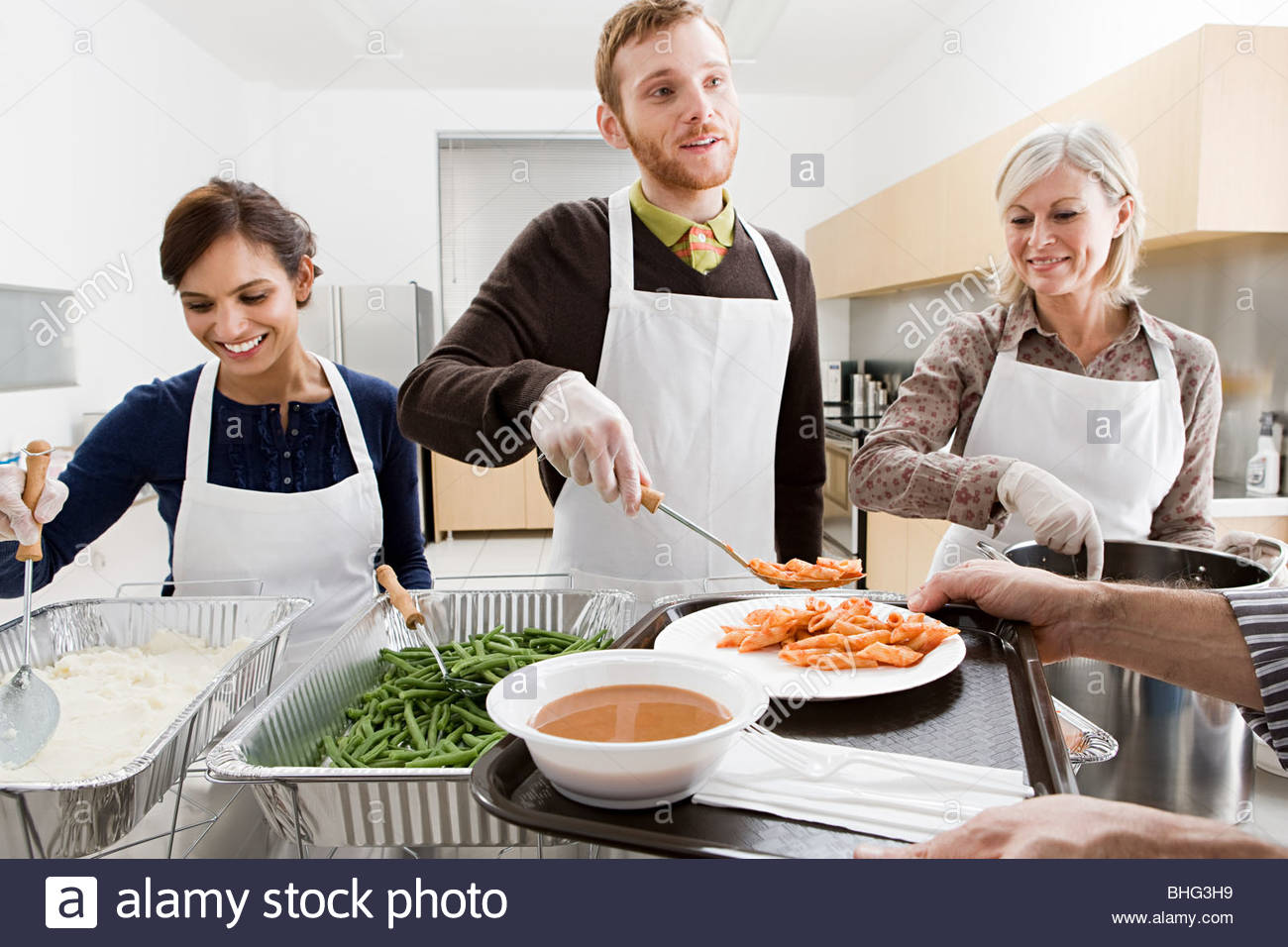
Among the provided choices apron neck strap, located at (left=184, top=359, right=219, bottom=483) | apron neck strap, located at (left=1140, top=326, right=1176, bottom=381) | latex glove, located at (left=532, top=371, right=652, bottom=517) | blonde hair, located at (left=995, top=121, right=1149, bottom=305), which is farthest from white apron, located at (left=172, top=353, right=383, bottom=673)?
apron neck strap, located at (left=1140, top=326, right=1176, bottom=381)

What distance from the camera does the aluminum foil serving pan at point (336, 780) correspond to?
771 millimetres

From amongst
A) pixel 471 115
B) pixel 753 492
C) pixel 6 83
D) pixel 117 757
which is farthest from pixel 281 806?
pixel 471 115

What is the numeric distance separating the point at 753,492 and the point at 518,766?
1.14 meters

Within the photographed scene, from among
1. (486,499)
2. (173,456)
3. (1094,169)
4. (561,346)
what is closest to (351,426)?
(173,456)

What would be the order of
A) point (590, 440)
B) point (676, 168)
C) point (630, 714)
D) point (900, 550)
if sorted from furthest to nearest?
point (900, 550)
point (676, 168)
point (590, 440)
point (630, 714)

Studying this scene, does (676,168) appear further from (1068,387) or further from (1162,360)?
(1162,360)

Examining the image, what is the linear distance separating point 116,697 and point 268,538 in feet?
1.74

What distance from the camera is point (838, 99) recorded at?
620 centimetres

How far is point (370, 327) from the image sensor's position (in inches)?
224

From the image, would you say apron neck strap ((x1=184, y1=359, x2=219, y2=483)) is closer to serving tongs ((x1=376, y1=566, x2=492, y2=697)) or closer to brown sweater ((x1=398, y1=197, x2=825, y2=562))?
brown sweater ((x1=398, y1=197, x2=825, y2=562))

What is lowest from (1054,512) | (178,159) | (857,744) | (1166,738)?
(1166,738)

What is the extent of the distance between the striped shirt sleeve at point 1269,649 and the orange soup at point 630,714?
0.63 metres

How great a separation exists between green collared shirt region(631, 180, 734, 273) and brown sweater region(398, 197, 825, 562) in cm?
2

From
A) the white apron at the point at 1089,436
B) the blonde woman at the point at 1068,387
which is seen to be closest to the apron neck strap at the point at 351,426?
the blonde woman at the point at 1068,387
